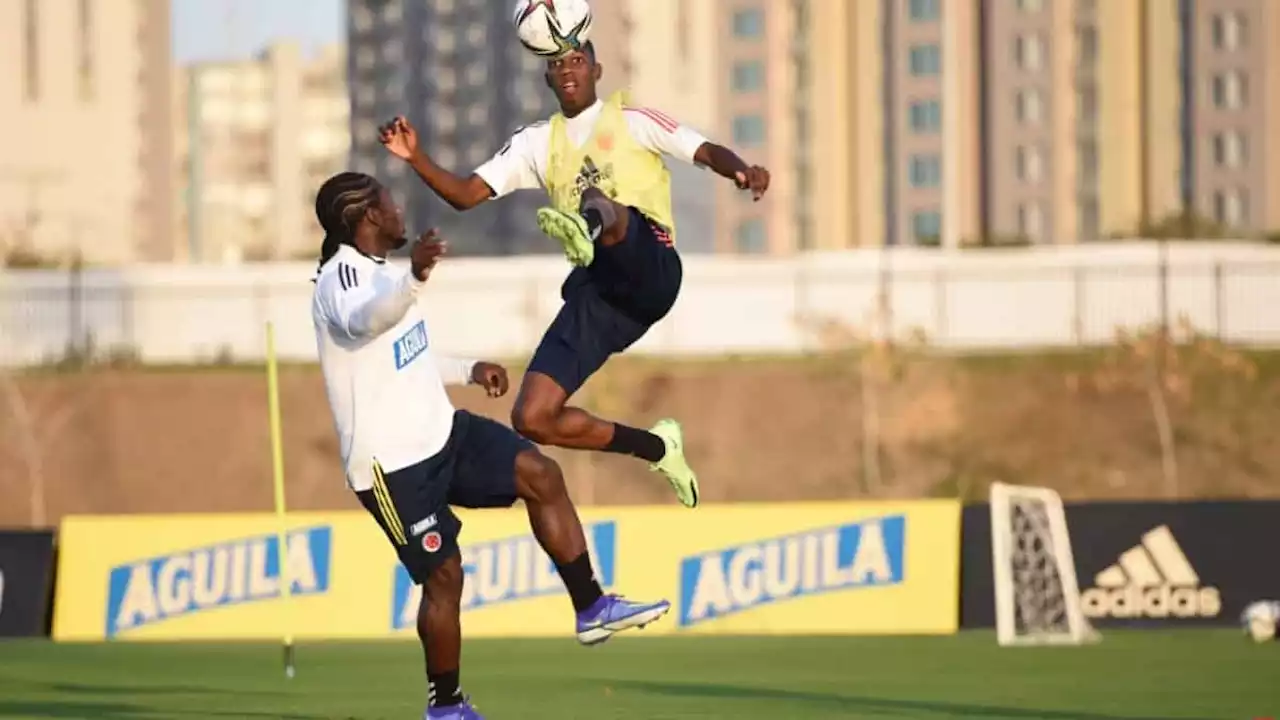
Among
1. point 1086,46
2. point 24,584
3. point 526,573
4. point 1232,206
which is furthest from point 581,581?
point 1086,46

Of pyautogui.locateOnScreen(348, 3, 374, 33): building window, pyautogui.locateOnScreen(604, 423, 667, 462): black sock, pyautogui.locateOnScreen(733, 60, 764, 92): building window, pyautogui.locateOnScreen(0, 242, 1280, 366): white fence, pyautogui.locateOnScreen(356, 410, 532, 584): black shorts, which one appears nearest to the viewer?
pyautogui.locateOnScreen(356, 410, 532, 584): black shorts

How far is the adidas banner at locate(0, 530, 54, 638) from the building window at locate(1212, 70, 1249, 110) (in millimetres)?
85433

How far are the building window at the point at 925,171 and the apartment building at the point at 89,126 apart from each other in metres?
30.7

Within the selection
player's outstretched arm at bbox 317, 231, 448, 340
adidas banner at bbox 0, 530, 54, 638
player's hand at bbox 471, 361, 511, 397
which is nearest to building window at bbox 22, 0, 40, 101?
adidas banner at bbox 0, 530, 54, 638

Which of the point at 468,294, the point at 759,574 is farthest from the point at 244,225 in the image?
the point at 759,574

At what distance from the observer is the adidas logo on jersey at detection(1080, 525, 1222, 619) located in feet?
72.8

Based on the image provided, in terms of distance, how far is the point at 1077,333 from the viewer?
A: 57.9 m

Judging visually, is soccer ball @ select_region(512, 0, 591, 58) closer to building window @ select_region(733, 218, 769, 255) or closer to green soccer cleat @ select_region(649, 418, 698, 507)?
green soccer cleat @ select_region(649, 418, 698, 507)

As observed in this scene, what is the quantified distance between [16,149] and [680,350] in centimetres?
4547

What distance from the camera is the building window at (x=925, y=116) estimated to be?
371 feet

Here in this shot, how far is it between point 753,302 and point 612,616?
5030cm

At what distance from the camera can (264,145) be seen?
199 metres

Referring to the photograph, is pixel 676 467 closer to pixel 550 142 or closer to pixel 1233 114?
pixel 550 142

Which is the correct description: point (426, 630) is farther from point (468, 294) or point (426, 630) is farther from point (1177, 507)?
point (468, 294)
